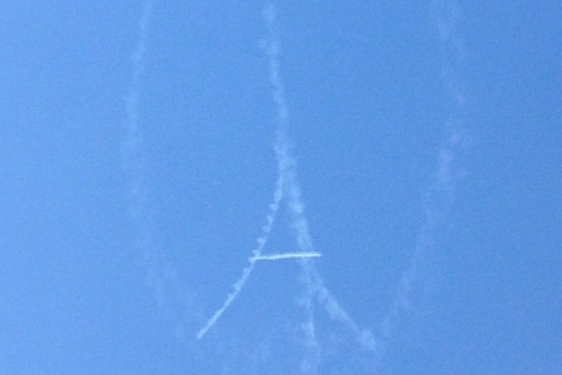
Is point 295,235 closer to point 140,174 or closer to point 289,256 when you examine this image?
point 289,256

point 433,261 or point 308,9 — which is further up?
point 308,9

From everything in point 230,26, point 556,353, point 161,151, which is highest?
point 230,26

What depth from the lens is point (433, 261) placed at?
90cm

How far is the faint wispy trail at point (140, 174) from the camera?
3.16ft

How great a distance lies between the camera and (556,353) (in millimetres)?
886

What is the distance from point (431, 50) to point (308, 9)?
16cm

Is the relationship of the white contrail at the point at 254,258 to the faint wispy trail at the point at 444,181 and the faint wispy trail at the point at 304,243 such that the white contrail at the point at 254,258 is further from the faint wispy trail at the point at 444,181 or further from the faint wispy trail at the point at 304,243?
the faint wispy trail at the point at 444,181

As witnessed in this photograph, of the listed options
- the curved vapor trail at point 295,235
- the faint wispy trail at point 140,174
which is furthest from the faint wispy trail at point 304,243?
the faint wispy trail at point 140,174

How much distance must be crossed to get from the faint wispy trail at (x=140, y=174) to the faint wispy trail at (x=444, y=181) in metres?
0.29

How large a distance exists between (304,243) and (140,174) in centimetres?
23

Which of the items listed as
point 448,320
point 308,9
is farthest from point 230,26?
point 448,320

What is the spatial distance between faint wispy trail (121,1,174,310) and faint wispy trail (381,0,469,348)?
11.3 inches

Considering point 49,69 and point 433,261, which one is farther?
point 49,69

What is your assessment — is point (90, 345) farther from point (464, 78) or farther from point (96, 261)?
point (464, 78)
